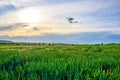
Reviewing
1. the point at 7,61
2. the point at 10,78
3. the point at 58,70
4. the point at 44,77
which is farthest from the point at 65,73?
the point at 7,61

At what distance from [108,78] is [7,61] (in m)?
4.84

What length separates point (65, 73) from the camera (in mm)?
8898

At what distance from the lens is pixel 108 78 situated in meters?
8.48

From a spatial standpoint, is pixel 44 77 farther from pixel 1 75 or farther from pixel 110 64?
pixel 110 64

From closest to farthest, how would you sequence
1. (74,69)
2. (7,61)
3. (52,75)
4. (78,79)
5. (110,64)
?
1. (78,79)
2. (52,75)
3. (74,69)
4. (7,61)
5. (110,64)

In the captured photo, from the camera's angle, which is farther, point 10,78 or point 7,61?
point 7,61

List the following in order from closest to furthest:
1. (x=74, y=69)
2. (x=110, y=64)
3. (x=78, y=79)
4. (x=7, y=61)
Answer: (x=78, y=79)
(x=74, y=69)
(x=7, y=61)
(x=110, y=64)

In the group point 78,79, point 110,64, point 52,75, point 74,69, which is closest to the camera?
point 78,79

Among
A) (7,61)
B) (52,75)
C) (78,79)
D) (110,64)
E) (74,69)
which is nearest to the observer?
(78,79)

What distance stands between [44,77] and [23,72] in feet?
3.39

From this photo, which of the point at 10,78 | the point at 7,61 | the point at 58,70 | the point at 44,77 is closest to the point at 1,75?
the point at 10,78

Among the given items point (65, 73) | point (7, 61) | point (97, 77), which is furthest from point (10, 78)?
point (7, 61)

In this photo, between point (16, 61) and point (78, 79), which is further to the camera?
point (16, 61)

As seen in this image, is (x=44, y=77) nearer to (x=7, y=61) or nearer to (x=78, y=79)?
(x=78, y=79)
